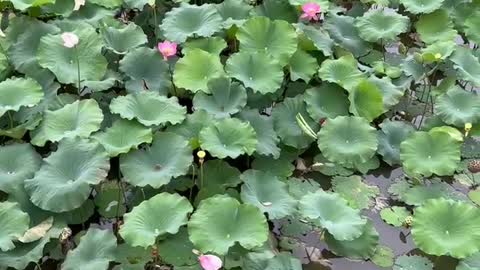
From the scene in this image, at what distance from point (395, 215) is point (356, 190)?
17cm

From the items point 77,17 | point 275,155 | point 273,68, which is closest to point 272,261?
point 275,155

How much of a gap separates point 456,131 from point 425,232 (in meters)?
0.57

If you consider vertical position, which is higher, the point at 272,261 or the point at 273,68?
the point at 273,68

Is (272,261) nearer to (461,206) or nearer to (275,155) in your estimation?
(275,155)

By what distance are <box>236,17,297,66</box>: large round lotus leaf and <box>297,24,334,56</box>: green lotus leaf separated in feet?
0.32

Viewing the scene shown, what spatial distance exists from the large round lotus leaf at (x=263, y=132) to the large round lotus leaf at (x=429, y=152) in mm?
474

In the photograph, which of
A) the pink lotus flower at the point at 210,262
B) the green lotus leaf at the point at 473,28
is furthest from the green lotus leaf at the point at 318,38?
the pink lotus flower at the point at 210,262

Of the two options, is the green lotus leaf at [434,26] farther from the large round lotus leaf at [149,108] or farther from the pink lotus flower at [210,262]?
the pink lotus flower at [210,262]

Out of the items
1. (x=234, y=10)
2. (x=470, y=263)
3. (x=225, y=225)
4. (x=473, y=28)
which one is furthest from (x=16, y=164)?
(x=473, y=28)

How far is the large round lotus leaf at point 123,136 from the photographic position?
7.84ft

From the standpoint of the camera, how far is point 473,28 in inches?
124

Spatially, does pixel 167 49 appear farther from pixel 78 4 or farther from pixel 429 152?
pixel 429 152

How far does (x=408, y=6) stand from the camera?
3.20 m

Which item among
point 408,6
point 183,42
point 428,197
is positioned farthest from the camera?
point 408,6
